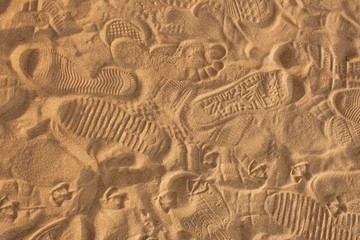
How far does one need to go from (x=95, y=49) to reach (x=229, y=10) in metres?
0.67

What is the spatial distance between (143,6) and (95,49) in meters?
0.31

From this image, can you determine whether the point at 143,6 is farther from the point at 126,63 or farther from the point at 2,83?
the point at 2,83

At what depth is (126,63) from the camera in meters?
2.11

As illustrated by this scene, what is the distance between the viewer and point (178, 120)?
2.10m

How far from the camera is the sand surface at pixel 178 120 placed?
2008 millimetres

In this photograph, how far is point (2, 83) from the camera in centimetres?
202

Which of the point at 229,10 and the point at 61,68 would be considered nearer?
the point at 61,68

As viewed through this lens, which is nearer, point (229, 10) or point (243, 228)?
point (243, 228)

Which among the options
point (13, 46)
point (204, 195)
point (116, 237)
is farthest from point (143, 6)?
point (116, 237)

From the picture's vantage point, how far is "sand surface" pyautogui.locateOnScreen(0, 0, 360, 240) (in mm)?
2008

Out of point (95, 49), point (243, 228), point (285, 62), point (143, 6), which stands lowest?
point (243, 228)

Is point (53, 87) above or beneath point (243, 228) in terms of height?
above

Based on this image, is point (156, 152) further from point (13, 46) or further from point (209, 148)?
point (13, 46)

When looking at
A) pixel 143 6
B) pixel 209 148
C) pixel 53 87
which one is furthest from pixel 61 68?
pixel 209 148
